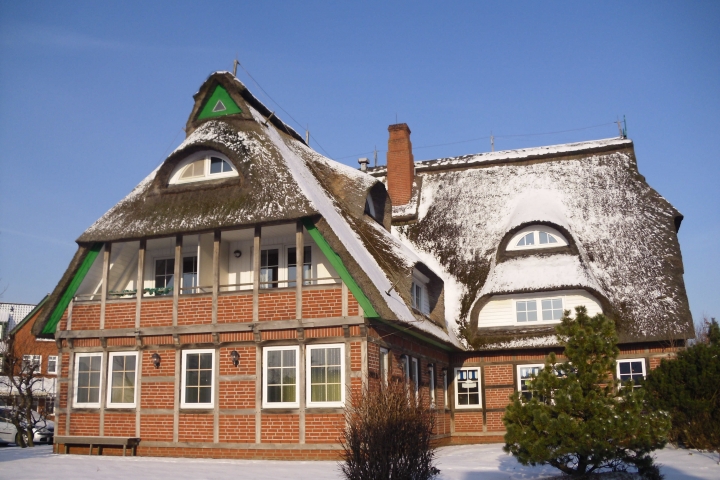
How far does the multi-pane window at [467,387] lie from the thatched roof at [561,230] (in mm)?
1462

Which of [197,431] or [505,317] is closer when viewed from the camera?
[197,431]

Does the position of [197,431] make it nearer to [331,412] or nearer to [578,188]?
[331,412]

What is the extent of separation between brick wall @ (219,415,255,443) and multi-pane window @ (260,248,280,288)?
3.19 m

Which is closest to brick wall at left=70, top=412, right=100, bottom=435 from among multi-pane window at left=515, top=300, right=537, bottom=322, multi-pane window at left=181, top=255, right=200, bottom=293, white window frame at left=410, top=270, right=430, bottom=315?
multi-pane window at left=181, top=255, right=200, bottom=293

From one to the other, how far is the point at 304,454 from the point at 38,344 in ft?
91.1

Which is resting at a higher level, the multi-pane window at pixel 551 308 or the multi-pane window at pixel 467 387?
the multi-pane window at pixel 551 308

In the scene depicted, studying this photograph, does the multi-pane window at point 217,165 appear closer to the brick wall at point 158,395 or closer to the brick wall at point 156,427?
the brick wall at point 158,395

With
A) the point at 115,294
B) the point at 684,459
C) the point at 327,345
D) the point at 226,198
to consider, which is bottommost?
the point at 684,459

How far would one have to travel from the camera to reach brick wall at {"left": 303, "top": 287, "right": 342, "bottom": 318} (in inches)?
599

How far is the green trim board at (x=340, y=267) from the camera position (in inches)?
582

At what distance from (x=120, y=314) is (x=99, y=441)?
2.98 meters

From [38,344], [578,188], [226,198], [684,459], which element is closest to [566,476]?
[684,459]

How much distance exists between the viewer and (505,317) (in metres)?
21.4

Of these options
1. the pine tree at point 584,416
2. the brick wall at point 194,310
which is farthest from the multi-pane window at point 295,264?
the pine tree at point 584,416
